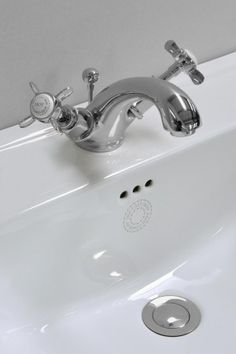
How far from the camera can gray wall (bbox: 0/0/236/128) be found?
0.67 metres

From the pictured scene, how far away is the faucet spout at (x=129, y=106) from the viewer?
0.57 meters

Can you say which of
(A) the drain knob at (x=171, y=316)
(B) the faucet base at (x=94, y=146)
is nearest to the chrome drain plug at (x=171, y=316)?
(A) the drain knob at (x=171, y=316)

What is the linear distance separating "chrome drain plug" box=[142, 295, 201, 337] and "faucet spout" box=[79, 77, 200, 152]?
21cm

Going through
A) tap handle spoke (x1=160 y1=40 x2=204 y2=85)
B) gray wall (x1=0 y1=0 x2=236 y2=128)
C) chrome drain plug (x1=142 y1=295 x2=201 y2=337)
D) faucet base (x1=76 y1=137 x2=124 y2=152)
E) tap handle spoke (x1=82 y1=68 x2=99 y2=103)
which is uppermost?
gray wall (x1=0 y1=0 x2=236 y2=128)

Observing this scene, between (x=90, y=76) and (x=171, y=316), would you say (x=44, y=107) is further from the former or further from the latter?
(x=171, y=316)

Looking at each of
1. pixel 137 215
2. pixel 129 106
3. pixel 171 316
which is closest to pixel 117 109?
pixel 129 106

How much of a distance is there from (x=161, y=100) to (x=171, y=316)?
288 millimetres

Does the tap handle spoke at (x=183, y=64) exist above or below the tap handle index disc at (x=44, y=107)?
above

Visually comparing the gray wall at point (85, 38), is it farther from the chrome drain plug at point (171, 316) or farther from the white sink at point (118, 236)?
the chrome drain plug at point (171, 316)

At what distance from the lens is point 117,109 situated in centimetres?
66

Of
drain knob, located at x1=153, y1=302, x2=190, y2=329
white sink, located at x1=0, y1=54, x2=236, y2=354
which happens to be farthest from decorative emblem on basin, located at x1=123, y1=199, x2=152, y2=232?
drain knob, located at x1=153, y1=302, x2=190, y2=329

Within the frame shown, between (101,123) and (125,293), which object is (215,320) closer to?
(125,293)

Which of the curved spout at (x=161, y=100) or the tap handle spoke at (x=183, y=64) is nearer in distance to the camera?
the curved spout at (x=161, y=100)

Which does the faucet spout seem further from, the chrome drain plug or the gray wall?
the chrome drain plug
